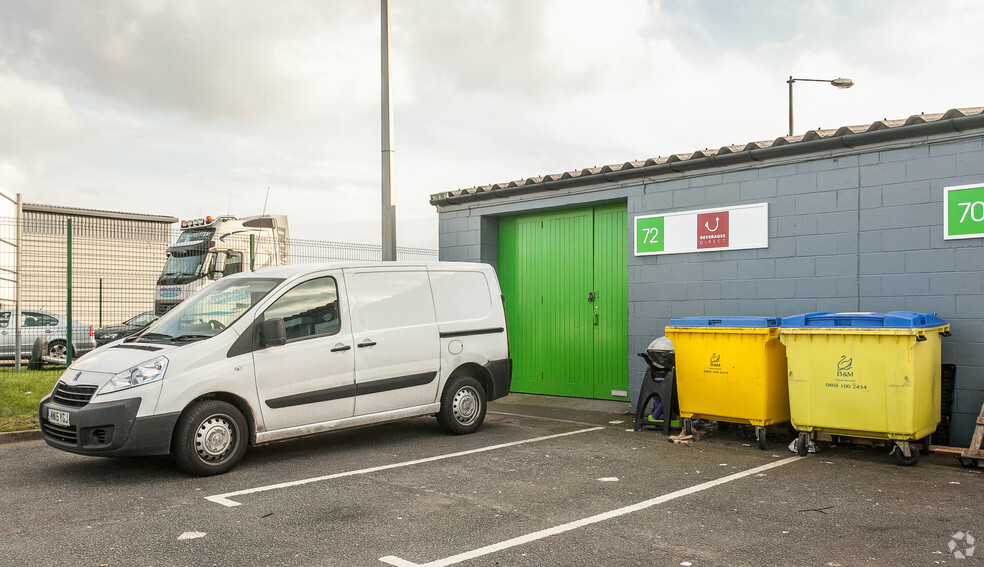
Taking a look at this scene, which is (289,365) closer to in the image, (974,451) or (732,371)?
(732,371)

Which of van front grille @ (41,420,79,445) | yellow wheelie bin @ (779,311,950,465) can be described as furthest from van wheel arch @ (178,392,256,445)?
yellow wheelie bin @ (779,311,950,465)

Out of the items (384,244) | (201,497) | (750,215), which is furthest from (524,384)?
(201,497)

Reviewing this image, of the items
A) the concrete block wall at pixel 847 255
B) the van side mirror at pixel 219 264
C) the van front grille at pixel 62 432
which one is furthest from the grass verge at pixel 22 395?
the concrete block wall at pixel 847 255

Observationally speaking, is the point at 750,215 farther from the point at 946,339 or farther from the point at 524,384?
the point at 524,384

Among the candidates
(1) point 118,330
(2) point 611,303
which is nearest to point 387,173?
(2) point 611,303

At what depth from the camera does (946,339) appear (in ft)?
23.6

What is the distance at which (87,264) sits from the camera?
11203mm

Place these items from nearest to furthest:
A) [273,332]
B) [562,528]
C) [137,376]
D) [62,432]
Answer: [562,528] → [137,376] → [62,432] → [273,332]

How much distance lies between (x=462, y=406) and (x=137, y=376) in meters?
3.30

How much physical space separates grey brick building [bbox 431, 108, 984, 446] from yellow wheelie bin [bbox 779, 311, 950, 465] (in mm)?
609

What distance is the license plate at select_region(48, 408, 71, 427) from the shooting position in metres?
5.95

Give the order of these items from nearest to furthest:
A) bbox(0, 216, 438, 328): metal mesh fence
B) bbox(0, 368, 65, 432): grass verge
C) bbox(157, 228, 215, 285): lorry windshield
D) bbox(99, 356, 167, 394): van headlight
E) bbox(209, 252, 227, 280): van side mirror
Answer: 1. bbox(99, 356, 167, 394): van headlight
2. bbox(0, 368, 65, 432): grass verge
3. bbox(0, 216, 438, 328): metal mesh fence
4. bbox(157, 228, 215, 285): lorry windshield
5. bbox(209, 252, 227, 280): van side mirror

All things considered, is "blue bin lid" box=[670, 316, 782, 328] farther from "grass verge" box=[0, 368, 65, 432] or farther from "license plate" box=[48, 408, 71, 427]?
"grass verge" box=[0, 368, 65, 432]

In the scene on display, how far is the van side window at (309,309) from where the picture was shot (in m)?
6.75
